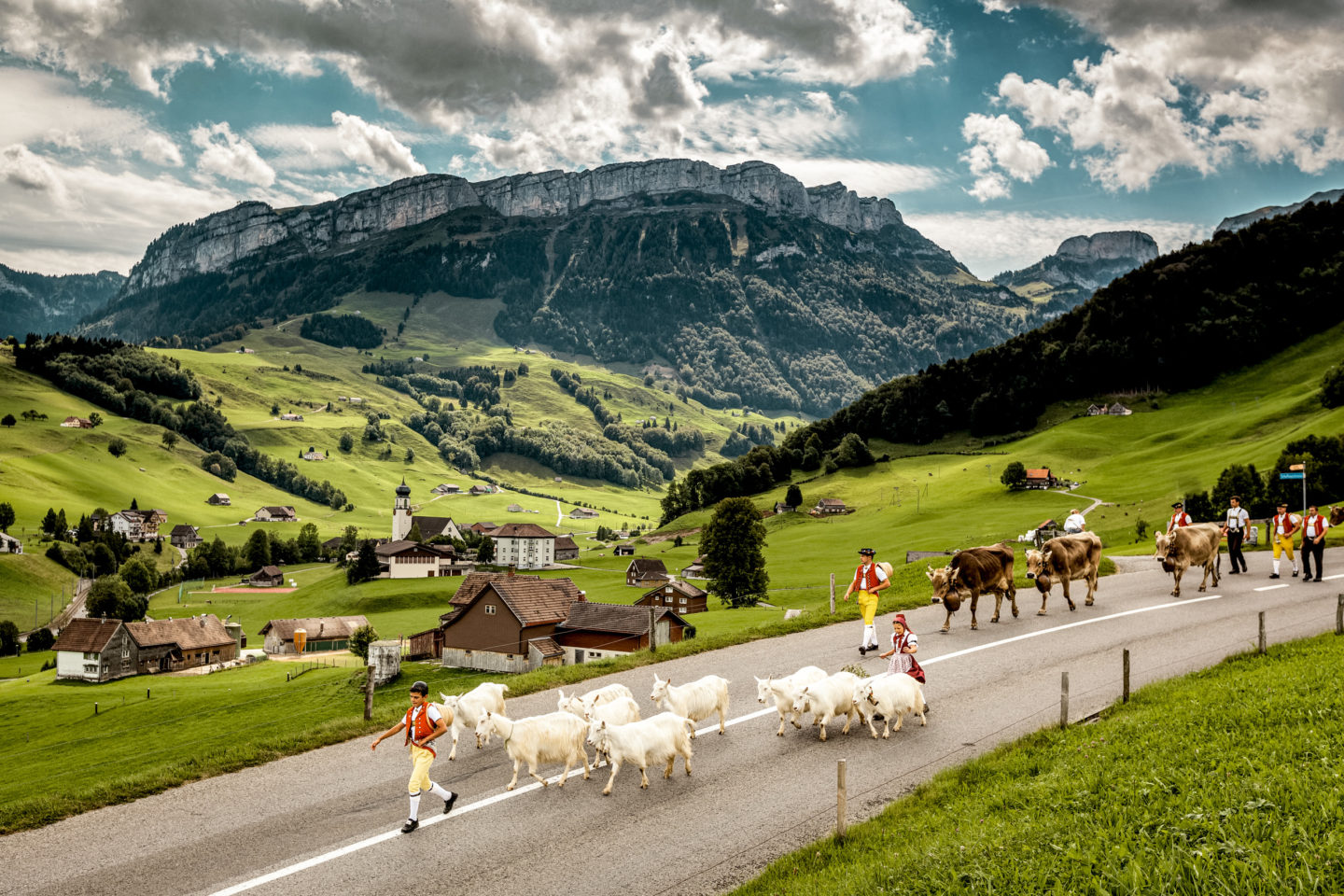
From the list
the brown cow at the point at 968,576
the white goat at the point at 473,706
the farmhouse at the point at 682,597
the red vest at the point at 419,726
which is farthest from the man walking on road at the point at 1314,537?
the farmhouse at the point at 682,597

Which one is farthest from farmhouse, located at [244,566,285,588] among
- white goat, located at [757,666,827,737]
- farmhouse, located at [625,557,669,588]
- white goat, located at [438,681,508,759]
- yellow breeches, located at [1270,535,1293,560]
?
yellow breeches, located at [1270,535,1293,560]

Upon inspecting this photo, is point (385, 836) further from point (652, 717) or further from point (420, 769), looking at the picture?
point (652, 717)

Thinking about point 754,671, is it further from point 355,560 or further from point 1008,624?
point 355,560

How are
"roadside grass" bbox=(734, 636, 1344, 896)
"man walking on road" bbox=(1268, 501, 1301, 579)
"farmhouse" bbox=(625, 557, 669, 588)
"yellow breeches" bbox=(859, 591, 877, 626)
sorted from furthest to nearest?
"farmhouse" bbox=(625, 557, 669, 588)
"man walking on road" bbox=(1268, 501, 1301, 579)
"yellow breeches" bbox=(859, 591, 877, 626)
"roadside grass" bbox=(734, 636, 1344, 896)

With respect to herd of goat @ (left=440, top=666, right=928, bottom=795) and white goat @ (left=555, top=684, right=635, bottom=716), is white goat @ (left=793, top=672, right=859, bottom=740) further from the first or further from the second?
white goat @ (left=555, top=684, right=635, bottom=716)

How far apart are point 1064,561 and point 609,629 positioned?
37.7 meters

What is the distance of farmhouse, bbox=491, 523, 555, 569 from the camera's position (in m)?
166

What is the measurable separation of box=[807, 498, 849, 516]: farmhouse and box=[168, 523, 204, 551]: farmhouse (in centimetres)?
14074

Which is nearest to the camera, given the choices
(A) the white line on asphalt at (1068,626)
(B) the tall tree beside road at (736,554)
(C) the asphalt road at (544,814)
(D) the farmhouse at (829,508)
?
(C) the asphalt road at (544,814)

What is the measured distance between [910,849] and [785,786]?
3.83 metres

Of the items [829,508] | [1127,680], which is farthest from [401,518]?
[1127,680]

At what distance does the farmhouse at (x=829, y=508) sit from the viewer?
135500 mm

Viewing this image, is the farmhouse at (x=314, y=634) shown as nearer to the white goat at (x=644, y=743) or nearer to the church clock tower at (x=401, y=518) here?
the church clock tower at (x=401, y=518)

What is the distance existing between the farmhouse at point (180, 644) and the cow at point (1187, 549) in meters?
104
